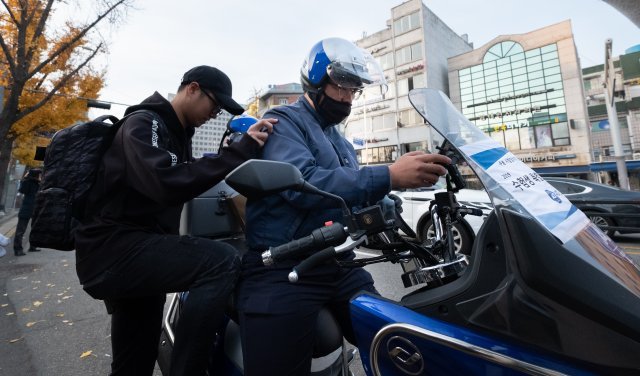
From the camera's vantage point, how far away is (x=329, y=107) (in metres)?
1.52

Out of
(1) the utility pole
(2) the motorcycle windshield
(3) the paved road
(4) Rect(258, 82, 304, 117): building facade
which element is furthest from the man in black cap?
(4) Rect(258, 82, 304, 117): building facade

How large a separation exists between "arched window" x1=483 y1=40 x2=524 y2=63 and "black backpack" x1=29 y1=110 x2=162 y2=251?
3477 cm

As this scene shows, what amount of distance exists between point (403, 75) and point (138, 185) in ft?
115

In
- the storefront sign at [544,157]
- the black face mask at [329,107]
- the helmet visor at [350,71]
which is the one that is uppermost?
the storefront sign at [544,157]

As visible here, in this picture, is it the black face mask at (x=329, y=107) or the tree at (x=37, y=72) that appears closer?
the black face mask at (x=329, y=107)

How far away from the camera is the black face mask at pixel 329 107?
152 cm

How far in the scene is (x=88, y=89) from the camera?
43.8 ft

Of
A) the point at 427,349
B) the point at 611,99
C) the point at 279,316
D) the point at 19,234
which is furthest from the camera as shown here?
the point at 611,99

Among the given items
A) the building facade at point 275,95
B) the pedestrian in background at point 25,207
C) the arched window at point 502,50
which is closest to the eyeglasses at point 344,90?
the pedestrian in background at point 25,207

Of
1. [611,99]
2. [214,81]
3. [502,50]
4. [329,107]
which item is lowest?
[329,107]

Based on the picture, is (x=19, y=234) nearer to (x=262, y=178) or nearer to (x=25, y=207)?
(x=25, y=207)

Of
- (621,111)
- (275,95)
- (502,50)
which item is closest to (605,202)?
(502,50)

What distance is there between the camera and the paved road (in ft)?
8.84

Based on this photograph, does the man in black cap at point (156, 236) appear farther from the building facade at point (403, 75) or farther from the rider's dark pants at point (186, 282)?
the building facade at point (403, 75)
